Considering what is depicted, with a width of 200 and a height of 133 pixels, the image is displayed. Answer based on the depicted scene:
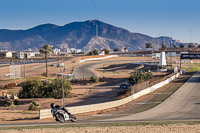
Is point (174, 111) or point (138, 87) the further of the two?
point (138, 87)

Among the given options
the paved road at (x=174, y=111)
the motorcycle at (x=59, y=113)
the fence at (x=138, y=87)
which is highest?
the motorcycle at (x=59, y=113)

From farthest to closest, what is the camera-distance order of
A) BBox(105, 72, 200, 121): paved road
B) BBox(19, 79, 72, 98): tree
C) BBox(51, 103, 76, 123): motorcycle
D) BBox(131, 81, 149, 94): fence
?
1. BBox(19, 79, 72, 98): tree
2. BBox(131, 81, 149, 94): fence
3. BBox(105, 72, 200, 121): paved road
4. BBox(51, 103, 76, 123): motorcycle

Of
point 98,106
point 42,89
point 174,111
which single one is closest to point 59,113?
point 98,106

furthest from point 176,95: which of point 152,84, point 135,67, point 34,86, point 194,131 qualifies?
point 135,67

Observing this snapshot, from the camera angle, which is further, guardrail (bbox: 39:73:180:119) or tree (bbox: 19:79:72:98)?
tree (bbox: 19:79:72:98)

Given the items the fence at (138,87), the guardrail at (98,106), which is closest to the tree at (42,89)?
the fence at (138,87)

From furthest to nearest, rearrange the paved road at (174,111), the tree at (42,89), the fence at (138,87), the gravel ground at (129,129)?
the tree at (42,89) → the fence at (138,87) → the paved road at (174,111) → the gravel ground at (129,129)

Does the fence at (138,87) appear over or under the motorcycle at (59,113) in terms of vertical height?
under

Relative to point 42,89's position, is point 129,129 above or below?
above

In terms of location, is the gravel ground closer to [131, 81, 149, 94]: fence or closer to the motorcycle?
the motorcycle

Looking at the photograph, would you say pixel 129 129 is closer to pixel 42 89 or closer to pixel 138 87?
pixel 138 87

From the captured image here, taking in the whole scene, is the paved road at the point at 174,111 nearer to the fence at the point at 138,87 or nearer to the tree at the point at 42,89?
the fence at the point at 138,87

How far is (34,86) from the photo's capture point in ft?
183

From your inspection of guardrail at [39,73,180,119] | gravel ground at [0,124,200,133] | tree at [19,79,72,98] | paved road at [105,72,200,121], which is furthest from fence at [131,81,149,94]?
gravel ground at [0,124,200,133]
